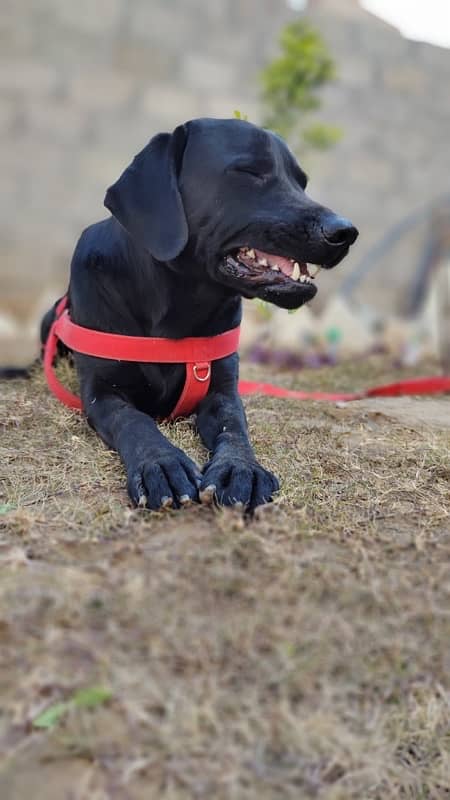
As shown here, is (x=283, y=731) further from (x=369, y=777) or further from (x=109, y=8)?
(x=109, y=8)

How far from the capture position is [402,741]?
121 centimetres

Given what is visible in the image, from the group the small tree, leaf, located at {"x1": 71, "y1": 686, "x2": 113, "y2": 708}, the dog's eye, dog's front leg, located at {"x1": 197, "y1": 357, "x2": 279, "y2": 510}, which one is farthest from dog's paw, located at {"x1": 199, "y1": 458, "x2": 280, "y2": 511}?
the small tree

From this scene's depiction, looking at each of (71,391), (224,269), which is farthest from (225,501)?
(71,391)

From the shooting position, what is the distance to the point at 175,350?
2.00 metres

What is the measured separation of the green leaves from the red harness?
3.53 feet

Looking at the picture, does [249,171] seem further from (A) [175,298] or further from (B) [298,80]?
(B) [298,80]

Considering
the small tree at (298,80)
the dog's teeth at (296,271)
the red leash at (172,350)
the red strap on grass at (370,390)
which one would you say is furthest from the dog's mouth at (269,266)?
the small tree at (298,80)

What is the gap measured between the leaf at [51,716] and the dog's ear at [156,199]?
3.66 ft

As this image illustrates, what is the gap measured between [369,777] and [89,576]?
546 mm

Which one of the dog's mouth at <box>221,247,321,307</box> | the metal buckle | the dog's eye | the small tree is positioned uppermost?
the small tree

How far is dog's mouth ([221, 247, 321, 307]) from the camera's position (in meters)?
1.82

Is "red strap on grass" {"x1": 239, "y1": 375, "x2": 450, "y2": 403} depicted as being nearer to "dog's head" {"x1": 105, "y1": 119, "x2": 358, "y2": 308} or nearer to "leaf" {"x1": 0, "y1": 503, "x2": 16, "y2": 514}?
"dog's head" {"x1": 105, "y1": 119, "x2": 358, "y2": 308}

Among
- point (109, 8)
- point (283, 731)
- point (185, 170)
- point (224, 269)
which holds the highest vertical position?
point (109, 8)

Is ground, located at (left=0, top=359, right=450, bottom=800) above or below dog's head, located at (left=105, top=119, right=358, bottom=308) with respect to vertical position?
below
